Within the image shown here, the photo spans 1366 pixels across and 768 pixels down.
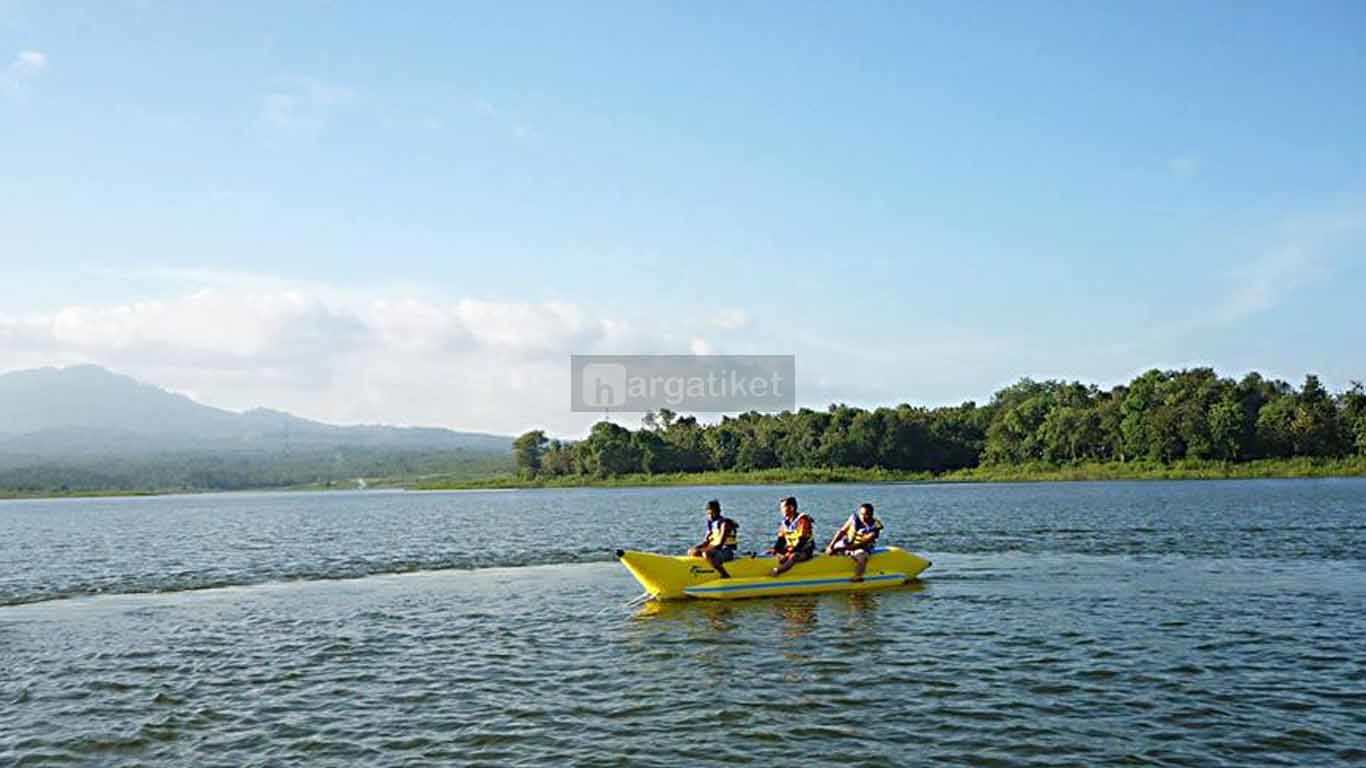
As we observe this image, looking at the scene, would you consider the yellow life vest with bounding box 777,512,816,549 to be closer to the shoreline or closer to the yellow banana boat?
the yellow banana boat

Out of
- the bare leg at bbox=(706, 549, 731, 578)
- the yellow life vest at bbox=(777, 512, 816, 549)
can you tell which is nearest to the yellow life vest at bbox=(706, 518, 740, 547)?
the bare leg at bbox=(706, 549, 731, 578)

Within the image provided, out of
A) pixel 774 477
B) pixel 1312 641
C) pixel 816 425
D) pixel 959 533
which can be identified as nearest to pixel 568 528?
pixel 959 533

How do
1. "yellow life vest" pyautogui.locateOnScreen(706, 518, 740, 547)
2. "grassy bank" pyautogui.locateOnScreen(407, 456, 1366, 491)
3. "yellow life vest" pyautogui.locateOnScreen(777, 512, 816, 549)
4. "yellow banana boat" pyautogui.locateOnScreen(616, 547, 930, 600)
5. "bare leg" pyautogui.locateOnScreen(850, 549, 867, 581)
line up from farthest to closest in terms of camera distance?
"grassy bank" pyautogui.locateOnScreen(407, 456, 1366, 491) → "bare leg" pyautogui.locateOnScreen(850, 549, 867, 581) → "yellow life vest" pyautogui.locateOnScreen(777, 512, 816, 549) → "yellow life vest" pyautogui.locateOnScreen(706, 518, 740, 547) → "yellow banana boat" pyautogui.locateOnScreen(616, 547, 930, 600)

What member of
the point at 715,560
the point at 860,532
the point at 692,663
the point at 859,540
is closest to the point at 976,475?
the point at 860,532

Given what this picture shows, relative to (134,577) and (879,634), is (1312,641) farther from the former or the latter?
(134,577)

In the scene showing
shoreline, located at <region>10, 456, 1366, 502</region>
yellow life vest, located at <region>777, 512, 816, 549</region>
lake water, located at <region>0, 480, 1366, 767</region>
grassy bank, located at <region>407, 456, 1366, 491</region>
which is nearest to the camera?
lake water, located at <region>0, 480, 1366, 767</region>

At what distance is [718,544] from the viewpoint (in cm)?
2694

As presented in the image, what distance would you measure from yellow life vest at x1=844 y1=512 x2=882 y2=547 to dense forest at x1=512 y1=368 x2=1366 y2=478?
318 ft

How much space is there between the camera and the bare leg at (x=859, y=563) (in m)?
28.1

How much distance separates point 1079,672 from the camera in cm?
1761

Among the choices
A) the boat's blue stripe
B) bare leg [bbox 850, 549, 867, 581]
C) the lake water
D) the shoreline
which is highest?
the shoreline

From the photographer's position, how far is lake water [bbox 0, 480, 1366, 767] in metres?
14.1

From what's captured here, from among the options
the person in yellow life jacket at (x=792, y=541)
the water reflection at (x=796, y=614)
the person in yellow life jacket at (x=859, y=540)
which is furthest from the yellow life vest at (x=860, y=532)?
the water reflection at (x=796, y=614)

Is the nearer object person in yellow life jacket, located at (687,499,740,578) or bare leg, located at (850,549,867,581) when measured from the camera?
person in yellow life jacket, located at (687,499,740,578)
